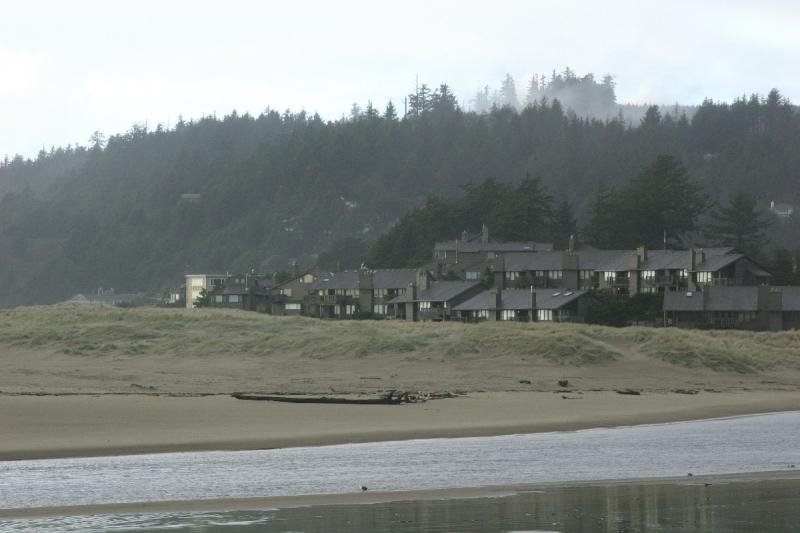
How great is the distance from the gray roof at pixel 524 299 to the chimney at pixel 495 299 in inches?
3.7

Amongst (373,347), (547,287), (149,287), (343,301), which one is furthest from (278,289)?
(149,287)

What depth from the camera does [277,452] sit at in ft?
84.6

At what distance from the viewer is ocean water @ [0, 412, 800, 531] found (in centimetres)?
2027

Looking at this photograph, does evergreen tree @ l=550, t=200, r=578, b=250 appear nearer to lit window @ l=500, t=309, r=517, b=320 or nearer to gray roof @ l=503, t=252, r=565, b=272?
gray roof @ l=503, t=252, r=565, b=272

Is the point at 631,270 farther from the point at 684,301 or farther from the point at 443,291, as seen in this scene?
the point at 443,291

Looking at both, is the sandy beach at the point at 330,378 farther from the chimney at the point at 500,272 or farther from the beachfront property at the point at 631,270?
the chimney at the point at 500,272

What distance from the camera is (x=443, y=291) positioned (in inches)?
3738

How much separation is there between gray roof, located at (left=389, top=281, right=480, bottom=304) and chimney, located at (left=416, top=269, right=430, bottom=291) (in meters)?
0.37

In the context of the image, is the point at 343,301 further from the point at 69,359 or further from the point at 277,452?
the point at 277,452

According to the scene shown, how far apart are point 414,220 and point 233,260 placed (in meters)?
63.6

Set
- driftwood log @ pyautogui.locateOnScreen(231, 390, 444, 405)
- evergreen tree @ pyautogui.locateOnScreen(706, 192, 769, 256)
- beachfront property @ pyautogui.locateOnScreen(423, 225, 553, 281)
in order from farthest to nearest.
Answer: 1. evergreen tree @ pyautogui.locateOnScreen(706, 192, 769, 256)
2. beachfront property @ pyautogui.locateOnScreen(423, 225, 553, 281)
3. driftwood log @ pyautogui.locateOnScreen(231, 390, 444, 405)

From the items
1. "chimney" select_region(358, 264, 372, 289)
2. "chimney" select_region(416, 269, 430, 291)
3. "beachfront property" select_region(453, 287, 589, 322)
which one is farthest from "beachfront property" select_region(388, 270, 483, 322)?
"chimney" select_region(358, 264, 372, 289)

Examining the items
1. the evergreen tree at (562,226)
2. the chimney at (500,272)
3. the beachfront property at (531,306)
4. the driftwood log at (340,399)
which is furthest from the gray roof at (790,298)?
the driftwood log at (340,399)

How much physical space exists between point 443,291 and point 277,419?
64.5m
